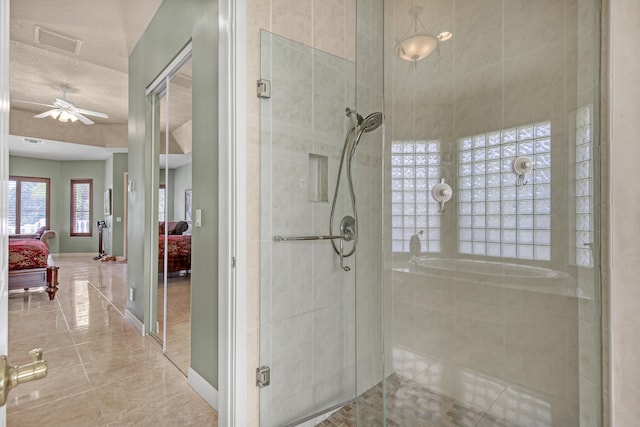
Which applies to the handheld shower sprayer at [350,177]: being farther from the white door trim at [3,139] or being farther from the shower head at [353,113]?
the white door trim at [3,139]

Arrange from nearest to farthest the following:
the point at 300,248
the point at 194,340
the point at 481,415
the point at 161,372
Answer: the point at 481,415 → the point at 300,248 → the point at 194,340 → the point at 161,372

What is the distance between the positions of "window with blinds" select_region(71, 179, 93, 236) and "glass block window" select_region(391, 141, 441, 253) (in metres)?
10.2

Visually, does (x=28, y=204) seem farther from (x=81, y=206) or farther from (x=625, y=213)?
(x=625, y=213)

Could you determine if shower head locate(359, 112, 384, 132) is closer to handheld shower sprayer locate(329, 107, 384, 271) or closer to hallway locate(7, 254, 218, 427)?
handheld shower sprayer locate(329, 107, 384, 271)

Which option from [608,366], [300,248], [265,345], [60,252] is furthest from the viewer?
[60,252]

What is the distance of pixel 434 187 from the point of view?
4.14ft

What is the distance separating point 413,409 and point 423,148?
103 cm

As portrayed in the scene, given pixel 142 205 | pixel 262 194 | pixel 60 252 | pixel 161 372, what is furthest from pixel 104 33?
pixel 60 252

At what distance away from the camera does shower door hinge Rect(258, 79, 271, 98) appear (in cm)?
160

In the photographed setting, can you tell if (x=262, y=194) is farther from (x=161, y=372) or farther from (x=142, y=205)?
(x=142, y=205)

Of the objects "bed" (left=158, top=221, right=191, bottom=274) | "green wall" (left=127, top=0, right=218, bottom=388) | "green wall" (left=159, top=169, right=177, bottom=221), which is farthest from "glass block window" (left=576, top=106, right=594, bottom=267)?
"green wall" (left=159, top=169, right=177, bottom=221)

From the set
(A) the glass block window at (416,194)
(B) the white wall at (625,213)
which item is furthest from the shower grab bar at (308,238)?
(B) the white wall at (625,213)

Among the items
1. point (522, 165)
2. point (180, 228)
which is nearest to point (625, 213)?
point (522, 165)

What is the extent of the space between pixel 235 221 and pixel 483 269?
110 centimetres
